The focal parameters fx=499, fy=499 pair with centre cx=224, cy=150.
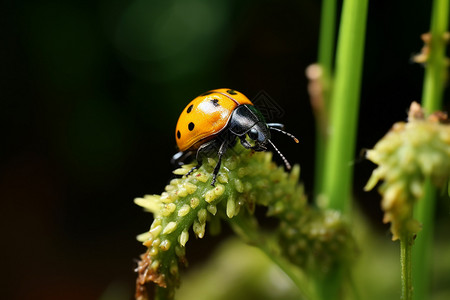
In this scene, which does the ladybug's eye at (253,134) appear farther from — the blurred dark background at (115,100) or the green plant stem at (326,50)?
the blurred dark background at (115,100)

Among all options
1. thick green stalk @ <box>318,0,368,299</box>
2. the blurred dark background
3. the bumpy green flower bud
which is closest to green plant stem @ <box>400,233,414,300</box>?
the bumpy green flower bud

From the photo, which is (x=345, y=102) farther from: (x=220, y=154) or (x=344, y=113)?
(x=220, y=154)

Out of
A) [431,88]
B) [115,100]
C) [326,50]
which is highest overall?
[115,100]

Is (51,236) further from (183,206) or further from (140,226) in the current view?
(183,206)

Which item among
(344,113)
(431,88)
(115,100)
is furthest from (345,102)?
(115,100)

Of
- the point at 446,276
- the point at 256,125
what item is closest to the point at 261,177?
the point at 256,125
